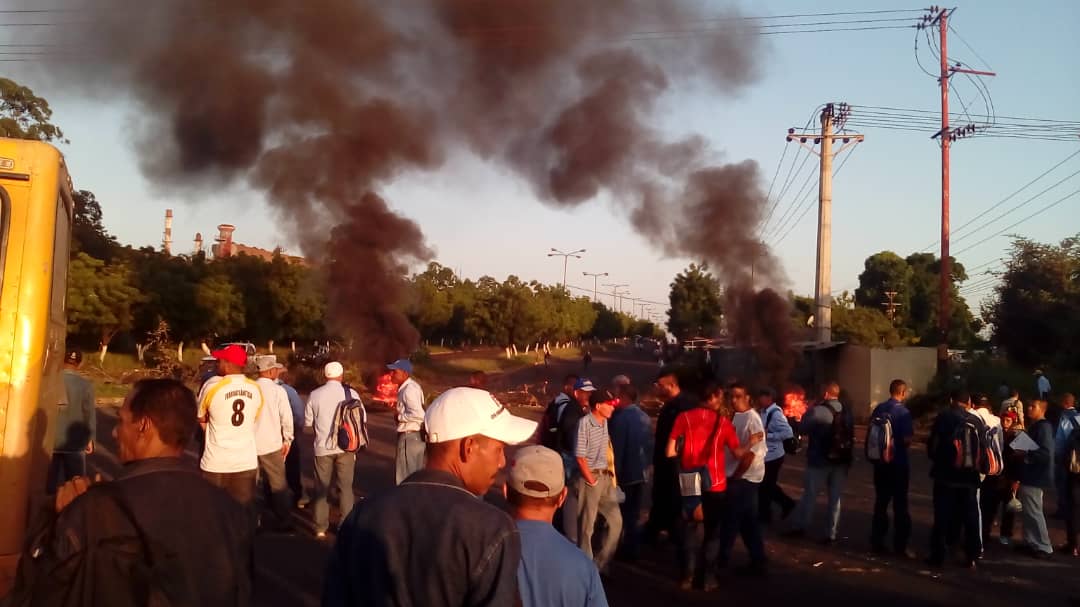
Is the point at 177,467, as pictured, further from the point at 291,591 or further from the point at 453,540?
the point at 291,591

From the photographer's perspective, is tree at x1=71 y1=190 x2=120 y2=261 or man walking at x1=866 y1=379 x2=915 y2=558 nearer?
man walking at x1=866 y1=379 x2=915 y2=558

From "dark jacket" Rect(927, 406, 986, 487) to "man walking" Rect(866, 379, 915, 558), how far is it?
22 centimetres

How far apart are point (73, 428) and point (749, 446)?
525cm

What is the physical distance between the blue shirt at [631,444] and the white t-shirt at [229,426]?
9.36 ft

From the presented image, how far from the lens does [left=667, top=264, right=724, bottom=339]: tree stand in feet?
170

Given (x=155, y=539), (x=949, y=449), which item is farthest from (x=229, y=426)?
(x=949, y=449)

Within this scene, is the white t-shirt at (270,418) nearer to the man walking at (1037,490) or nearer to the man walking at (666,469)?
the man walking at (666,469)

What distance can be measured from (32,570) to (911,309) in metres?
64.0

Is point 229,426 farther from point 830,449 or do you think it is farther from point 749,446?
point 830,449

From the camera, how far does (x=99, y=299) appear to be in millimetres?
34562

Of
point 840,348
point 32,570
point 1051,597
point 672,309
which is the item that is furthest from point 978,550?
point 672,309

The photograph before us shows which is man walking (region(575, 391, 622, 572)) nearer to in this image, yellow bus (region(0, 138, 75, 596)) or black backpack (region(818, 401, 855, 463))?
black backpack (region(818, 401, 855, 463))

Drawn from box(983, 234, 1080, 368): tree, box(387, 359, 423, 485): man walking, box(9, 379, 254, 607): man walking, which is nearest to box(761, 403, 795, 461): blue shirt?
box(387, 359, 423, 485): man walking

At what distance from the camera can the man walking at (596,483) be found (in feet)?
22.2
